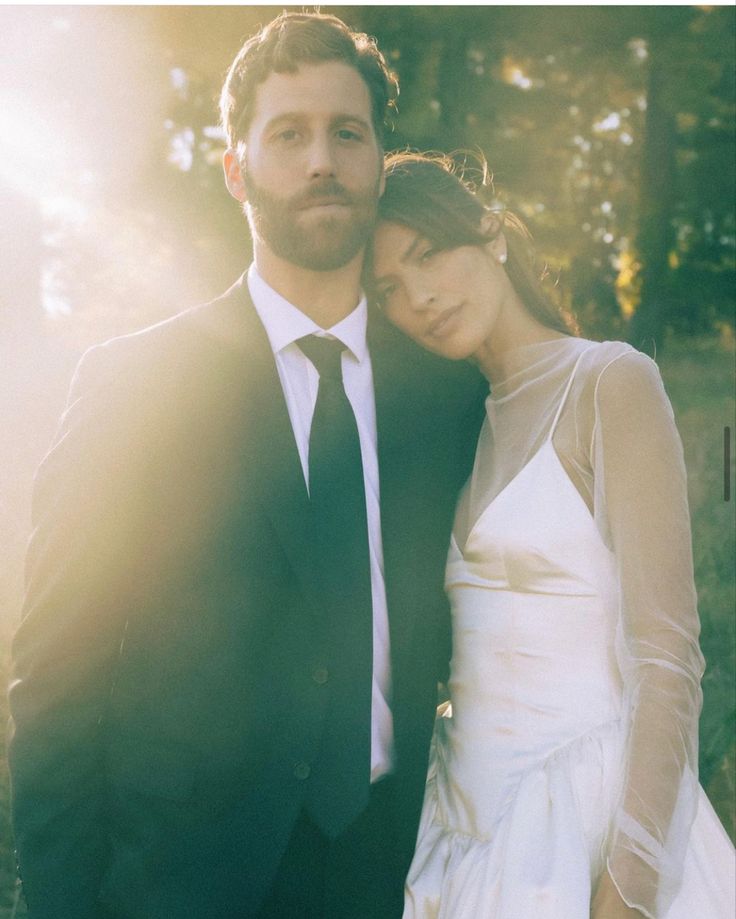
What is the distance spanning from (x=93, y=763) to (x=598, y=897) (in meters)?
1.21

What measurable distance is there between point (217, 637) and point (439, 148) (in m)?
3.72

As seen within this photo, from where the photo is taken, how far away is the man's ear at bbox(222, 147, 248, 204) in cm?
264

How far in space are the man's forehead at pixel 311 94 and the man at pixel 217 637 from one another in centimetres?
18

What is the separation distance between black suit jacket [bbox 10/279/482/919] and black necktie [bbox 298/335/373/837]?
0.15 ft

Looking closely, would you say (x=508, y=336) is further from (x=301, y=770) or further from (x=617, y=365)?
(x=301, y=770)

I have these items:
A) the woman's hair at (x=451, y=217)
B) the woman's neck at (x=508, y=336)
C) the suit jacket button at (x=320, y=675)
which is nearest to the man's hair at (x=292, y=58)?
the woman's hair at (x=451, y=217)

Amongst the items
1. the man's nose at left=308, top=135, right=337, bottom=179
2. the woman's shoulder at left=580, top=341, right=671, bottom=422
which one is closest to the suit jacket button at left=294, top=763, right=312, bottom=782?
the woman's shoulder at left=580, top=341, right=671, bottom=422

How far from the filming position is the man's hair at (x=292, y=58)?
8.35 feet

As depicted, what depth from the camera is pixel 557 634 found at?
2400 millimetres

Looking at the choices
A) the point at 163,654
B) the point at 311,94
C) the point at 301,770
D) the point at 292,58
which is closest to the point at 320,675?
the point at 301,770

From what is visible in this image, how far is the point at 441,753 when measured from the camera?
2.63m

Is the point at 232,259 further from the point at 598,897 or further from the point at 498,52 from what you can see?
the point at 598,897

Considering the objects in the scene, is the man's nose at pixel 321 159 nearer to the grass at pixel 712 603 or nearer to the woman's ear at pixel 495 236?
the woman's ear at pixel 495 236

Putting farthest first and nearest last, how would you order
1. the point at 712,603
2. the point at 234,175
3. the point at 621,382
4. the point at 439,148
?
the point at 439,148, the point at 712,603, the point at 234,175, the point at 621,382
